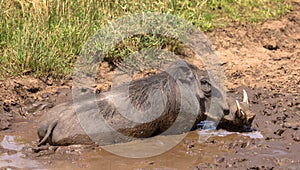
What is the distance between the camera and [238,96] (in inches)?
248

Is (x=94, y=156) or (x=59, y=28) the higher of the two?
(x=59, y=28)

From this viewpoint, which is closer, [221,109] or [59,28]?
[221,109]

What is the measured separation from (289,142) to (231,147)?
1.79 feet

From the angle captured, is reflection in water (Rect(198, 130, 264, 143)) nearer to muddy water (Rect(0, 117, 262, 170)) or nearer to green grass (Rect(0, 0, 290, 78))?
muddy water (Rect(0, 117, 262, 170))

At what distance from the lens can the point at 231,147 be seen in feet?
16.4

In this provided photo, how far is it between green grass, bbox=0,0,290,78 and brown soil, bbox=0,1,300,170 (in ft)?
0.62

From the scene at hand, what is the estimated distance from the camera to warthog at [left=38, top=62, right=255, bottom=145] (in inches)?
192

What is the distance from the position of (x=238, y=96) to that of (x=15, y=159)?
2630 mm

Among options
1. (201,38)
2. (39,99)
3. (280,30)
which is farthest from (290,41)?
(39,99)

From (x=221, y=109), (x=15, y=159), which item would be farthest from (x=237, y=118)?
(x=15, y=159)

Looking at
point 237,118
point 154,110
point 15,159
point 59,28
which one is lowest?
point 15,159

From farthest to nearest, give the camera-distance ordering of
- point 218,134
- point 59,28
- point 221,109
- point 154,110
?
point 59,28
point 221,109
point 218,134
point 154,110

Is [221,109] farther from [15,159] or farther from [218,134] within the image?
[15,159]

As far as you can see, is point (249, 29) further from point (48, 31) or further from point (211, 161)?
point (211, 161)
